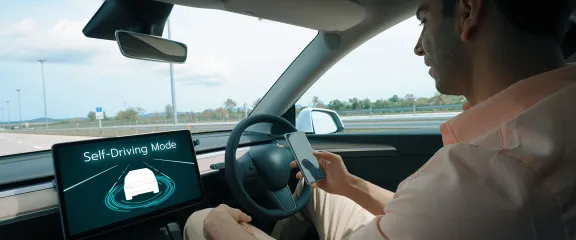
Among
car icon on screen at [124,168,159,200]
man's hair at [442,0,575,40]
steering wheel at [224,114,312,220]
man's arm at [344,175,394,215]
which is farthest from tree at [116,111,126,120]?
man's hair at [442,0,575,40]

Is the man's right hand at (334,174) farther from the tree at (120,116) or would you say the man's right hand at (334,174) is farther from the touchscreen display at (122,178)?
the tree at (120,116)

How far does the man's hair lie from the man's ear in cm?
4

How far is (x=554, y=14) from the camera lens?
39.4 inches

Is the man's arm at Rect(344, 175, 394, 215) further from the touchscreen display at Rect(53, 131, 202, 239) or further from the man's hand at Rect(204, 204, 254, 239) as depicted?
the touchscreen display at Rect(53, 131, 202, 239)

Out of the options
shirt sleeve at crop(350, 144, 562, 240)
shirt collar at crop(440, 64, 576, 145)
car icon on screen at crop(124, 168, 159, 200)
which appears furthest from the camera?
car icon on screen at crop(124, 168, 159, 200)

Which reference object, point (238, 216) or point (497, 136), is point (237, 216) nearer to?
point (238, 216)

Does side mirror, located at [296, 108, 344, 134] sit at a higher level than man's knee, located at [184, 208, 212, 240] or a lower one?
higher

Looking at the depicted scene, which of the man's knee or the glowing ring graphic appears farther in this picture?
the man's knee

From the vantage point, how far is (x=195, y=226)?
245 cm

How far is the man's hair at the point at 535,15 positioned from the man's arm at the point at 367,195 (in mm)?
1332

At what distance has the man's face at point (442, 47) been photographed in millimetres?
1106

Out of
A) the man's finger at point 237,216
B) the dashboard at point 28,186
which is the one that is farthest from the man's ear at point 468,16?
the dashboard at point 28,186

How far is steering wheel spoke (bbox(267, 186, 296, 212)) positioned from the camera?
8.02 feet

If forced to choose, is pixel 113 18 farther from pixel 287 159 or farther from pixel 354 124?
pixel 354 124
